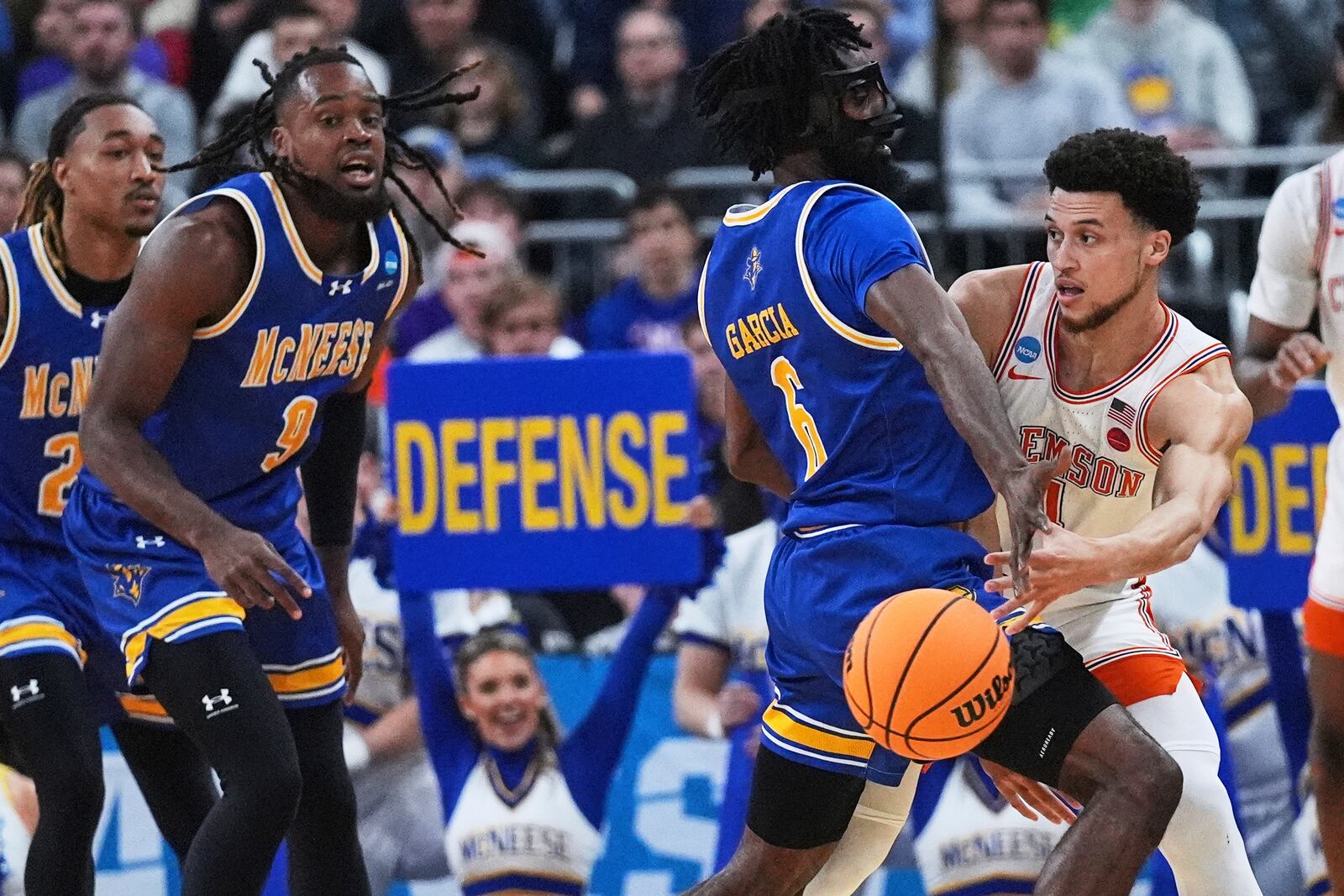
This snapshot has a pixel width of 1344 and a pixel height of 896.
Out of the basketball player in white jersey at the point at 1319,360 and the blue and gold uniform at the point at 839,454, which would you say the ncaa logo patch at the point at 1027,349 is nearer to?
the blue and gold uniform at the point at 839,454

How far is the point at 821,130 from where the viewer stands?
4441 mm

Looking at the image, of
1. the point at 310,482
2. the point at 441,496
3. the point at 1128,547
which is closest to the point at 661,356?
the point at 441,496

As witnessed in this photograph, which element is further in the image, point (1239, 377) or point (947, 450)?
point (1239, 377)

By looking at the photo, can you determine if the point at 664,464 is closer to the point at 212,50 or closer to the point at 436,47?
the point at 436,47

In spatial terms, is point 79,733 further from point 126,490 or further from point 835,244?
point 835,244

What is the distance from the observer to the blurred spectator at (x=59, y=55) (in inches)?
392

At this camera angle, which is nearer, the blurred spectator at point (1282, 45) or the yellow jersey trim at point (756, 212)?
the yellow jersey trim at point (756, 212)

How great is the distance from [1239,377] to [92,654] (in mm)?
3193

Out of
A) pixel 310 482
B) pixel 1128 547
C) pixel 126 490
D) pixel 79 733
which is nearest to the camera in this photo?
pixel 1128 547

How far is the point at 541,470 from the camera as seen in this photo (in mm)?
6613

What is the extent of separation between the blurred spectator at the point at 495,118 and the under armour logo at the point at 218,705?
18.3ft

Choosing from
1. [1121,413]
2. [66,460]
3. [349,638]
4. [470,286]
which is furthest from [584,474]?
[1121,413]

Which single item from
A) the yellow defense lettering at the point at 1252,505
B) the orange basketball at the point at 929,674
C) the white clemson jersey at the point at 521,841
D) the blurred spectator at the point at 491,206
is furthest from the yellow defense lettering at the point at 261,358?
the blurred spectator at the point at 491,206

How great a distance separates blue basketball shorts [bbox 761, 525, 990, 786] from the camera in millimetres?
4230
